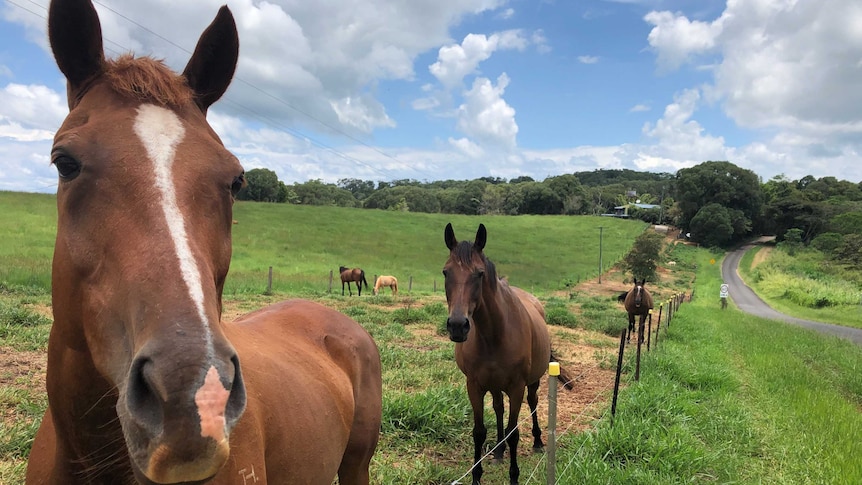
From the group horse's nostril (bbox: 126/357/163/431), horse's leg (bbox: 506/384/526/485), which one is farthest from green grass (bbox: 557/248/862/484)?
horse's nostril (bbox: 126/357/163/431)

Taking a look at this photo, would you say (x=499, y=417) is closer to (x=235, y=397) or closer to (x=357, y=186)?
(x=235, y=397)

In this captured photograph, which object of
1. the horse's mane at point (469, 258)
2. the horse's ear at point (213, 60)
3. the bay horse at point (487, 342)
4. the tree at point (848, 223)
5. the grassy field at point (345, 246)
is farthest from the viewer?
the tree at point (848, 223)

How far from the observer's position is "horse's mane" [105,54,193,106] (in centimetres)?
148

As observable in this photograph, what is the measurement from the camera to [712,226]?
2653 inches

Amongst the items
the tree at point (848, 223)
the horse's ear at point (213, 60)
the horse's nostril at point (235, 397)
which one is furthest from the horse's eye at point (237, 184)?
the tree at point (848, 223)

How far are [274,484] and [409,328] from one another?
34.6ft

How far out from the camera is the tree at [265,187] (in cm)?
6538

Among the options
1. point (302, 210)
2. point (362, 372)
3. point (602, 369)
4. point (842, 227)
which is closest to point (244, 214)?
point (302, 210)

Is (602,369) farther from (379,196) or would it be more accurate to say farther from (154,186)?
(379,196)

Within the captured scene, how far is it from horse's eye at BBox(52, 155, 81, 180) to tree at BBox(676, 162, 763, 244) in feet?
267

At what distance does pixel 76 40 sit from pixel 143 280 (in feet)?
3.15

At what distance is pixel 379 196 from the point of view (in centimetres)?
9762

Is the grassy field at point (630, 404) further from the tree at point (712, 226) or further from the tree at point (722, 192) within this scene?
the tree at point (722, 192)

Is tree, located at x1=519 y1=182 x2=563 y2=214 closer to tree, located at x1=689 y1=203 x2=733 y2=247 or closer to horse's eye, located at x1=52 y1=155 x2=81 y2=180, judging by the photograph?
tree, located at x1=689 y1=203 x2=733 y2=247
